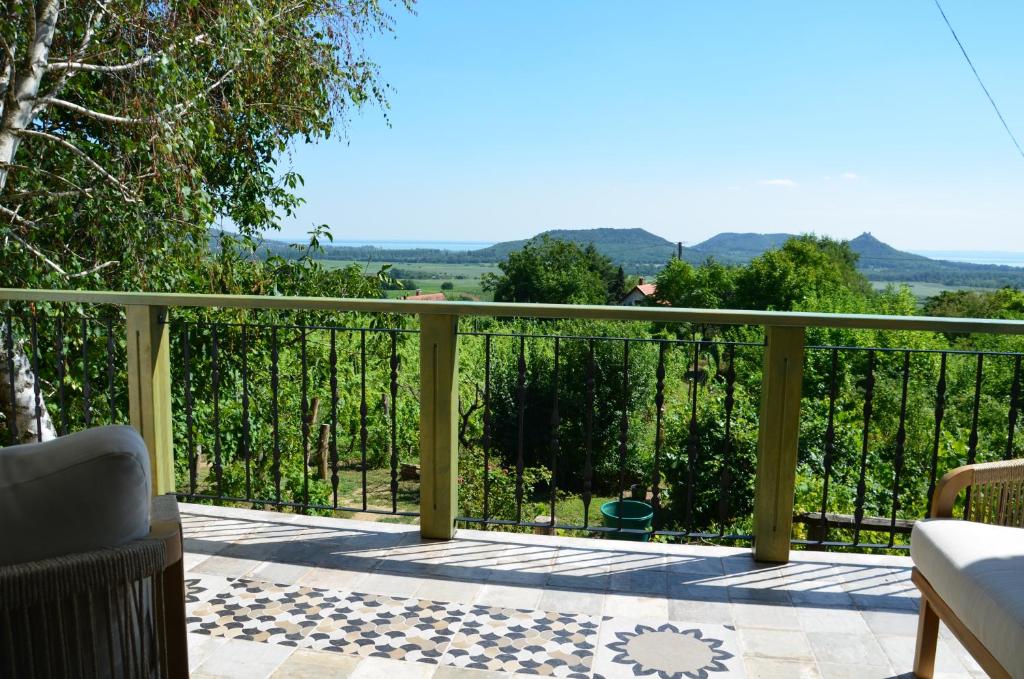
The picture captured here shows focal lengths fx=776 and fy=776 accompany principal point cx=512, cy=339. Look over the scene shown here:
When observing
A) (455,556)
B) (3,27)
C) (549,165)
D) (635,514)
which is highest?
(549,165)

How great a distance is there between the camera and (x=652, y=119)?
48.9 meters

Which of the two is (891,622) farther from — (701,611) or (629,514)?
(629,514)

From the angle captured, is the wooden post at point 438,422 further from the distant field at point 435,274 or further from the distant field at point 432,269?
the distant field at point 432,269

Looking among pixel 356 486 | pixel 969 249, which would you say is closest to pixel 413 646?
pixel 356 486

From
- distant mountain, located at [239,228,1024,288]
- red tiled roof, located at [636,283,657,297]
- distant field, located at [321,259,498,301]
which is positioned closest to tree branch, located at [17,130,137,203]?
distant field, located at [321,259,498,301]

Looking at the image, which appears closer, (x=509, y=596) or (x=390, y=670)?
(x=390, y=670)

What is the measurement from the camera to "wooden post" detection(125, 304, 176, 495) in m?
3.39

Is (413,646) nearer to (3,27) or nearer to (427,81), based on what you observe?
(3,27)

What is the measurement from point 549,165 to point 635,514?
41.4 m

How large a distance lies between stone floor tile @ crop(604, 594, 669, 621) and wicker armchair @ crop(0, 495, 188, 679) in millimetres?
1617

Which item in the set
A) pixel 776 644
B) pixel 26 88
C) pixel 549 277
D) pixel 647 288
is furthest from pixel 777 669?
pixel 647 288

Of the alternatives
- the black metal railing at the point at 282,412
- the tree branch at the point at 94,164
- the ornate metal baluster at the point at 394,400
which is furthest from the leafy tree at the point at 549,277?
the ornate metal baluster at the point at 394,400

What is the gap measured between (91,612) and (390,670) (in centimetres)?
118

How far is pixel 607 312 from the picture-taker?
292 cm
